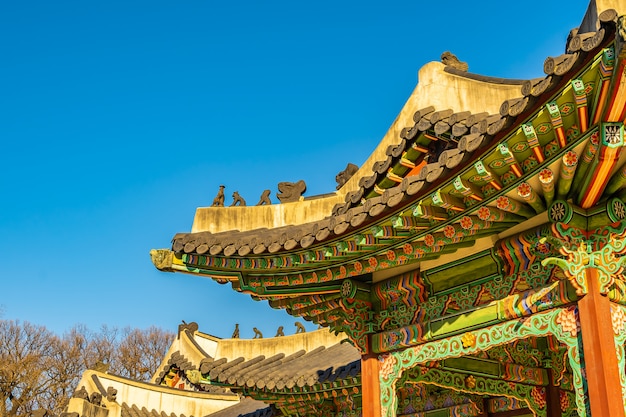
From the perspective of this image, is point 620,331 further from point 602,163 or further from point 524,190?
point 602,163

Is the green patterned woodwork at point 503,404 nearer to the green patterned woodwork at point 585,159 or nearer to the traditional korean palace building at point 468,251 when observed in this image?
the traditional korean palace building at point 468,251

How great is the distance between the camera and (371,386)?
6777 millimetres

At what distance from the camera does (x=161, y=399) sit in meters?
18.7

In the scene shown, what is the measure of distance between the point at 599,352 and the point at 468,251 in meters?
1.74

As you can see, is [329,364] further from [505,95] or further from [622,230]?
[622,230]

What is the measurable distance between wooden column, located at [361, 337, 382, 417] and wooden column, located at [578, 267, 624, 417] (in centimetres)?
249

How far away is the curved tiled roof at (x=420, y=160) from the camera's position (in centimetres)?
397

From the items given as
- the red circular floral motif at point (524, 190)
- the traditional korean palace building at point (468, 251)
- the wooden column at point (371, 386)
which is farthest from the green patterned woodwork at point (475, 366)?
the red circular floral motif at point (524, 190)

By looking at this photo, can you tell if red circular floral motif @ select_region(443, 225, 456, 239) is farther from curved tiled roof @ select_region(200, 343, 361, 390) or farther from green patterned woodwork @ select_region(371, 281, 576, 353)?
curved tiled roof @ select_region(200, 343, 361, 390)

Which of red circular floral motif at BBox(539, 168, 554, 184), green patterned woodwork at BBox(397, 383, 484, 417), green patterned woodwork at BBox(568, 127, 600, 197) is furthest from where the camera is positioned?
green patterned woodwork at BBox(397, 383, 484, 417)

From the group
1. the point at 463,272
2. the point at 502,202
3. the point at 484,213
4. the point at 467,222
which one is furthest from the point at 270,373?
the point at 502,202

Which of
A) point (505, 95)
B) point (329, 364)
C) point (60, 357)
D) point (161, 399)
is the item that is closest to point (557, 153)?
point (505, 95)

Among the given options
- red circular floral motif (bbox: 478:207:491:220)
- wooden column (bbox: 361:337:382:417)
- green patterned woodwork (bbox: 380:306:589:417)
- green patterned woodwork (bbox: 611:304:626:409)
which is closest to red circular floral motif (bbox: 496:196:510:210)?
red circular floral motif (bbox: 478:207:491:220)

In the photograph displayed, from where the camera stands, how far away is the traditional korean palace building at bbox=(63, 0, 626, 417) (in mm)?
4375
